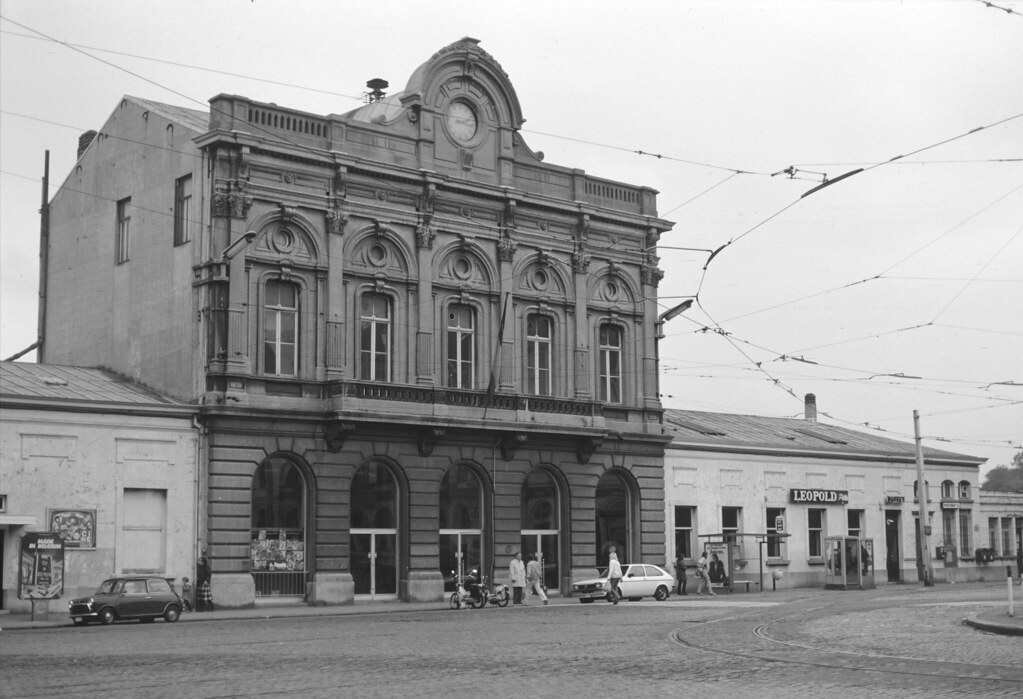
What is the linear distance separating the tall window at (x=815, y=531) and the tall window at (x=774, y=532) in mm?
1879

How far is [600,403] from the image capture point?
50.2 m

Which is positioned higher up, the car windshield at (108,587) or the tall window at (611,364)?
the tall window at (611,364)

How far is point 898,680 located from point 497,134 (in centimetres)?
3477

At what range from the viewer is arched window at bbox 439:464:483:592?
46.5m

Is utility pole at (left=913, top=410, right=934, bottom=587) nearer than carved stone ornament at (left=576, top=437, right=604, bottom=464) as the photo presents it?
No

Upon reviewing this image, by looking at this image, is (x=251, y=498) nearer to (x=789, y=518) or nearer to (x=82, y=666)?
(x=82, y=666)

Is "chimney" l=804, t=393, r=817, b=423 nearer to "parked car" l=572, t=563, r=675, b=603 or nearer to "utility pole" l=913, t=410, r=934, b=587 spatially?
"utility pole" l=913, t=410, r=934, b=587

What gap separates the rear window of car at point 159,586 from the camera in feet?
113

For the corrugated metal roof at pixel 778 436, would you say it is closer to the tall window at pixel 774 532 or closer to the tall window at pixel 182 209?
the tall window at pixel 774 532

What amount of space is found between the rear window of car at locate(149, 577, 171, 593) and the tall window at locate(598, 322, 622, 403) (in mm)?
21129

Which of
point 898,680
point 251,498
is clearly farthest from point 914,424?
point 898,680

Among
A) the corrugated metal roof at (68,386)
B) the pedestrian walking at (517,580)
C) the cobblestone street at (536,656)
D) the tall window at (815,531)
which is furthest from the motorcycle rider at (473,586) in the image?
the tall window at (815,531)

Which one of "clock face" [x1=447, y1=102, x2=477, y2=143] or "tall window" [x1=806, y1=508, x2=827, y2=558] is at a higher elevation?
"clock face" [x1=447, y1=102, x2=477, y2=143]

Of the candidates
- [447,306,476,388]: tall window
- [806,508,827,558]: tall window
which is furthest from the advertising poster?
[806,508,827,558]: tall window
